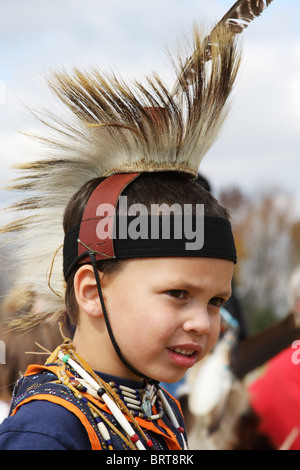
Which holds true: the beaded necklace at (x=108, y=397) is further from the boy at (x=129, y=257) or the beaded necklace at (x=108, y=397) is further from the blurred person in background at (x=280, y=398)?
the blurred person in background at (x=280, y=398)

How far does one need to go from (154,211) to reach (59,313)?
0.65m

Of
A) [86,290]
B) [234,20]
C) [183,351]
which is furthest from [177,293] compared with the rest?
[234,20]

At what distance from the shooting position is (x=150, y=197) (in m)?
1.82

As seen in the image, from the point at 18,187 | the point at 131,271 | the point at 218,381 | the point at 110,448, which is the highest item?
the point at 18,187

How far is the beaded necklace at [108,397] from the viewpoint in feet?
5.50

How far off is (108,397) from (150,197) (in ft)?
2.00

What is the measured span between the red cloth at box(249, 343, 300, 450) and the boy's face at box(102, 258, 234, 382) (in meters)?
3.28

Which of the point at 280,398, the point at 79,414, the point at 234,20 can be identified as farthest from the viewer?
the point at 280,398

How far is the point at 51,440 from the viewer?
4.93 feet

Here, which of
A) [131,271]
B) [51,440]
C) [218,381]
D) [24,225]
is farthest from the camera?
[218,381]

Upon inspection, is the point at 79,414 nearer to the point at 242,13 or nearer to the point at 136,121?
the point at 136,121
